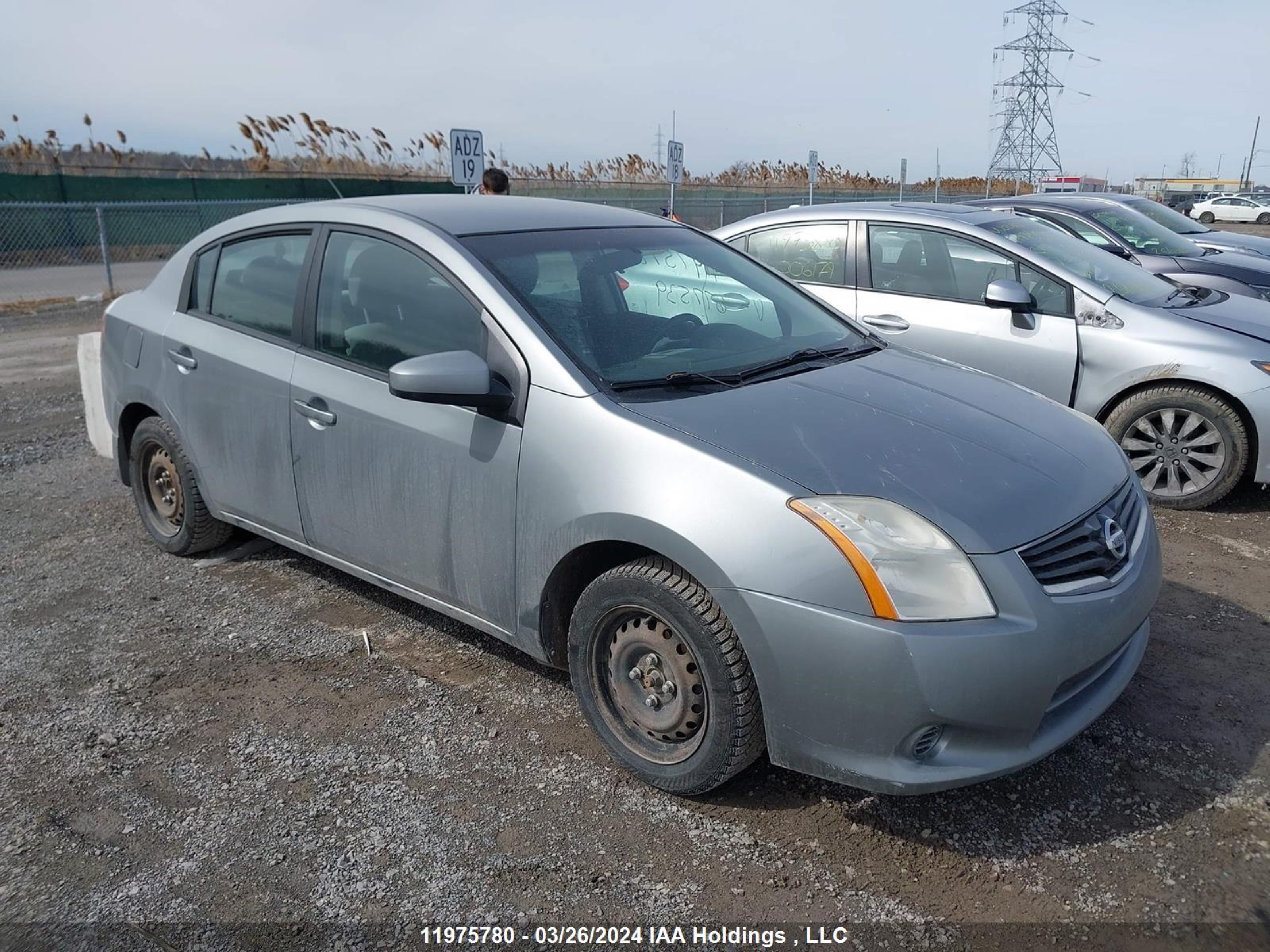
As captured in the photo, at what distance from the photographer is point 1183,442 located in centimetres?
549

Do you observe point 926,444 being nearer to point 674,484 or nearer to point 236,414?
point 674,484

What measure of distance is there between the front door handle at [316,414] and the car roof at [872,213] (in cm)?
366

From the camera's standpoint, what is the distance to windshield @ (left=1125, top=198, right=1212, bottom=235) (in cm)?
1159

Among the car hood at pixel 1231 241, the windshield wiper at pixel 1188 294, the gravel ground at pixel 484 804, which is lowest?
the gravel ground at pixel 484 804

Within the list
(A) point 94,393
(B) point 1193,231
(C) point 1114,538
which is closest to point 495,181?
(A) point 94,393

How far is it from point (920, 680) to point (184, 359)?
3.45 metres

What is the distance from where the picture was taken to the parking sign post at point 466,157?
35.7 ft

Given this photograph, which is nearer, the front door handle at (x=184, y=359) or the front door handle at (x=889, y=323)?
the front door handle at (x=184, y=359)

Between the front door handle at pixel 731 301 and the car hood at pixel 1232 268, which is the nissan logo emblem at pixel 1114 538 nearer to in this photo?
the front door handle at pixel 731 301

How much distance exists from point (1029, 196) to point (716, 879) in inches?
377

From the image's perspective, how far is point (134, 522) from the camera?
5473 millimetres

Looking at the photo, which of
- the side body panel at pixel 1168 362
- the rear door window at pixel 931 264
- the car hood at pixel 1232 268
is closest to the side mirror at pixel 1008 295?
the rear door window at pixel 931 264

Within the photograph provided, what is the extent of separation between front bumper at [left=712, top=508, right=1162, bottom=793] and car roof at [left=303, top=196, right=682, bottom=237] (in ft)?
5.81

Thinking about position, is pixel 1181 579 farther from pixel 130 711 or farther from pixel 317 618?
pixel 130 711
